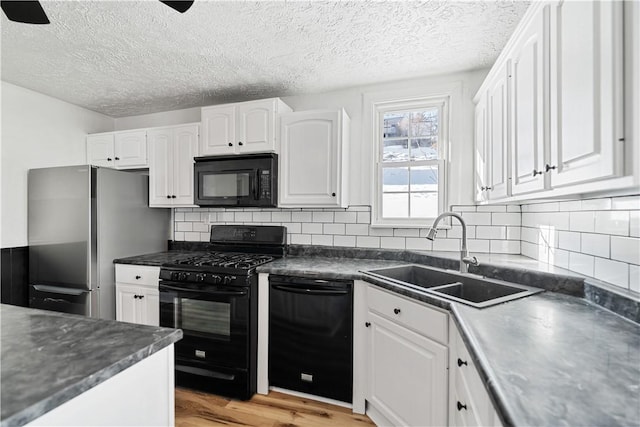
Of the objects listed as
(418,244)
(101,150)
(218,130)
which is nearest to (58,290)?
(101,150)

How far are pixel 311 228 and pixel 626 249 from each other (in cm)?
208

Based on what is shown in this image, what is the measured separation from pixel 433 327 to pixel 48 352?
1461mm

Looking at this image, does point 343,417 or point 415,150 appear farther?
point 415,150

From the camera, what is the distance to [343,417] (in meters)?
1.98

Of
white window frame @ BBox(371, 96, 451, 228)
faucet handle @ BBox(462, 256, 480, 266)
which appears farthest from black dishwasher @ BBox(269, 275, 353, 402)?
white window frame @ BBox(371, 96, 451, 228)

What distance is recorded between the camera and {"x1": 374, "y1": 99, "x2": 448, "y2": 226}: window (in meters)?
2.54

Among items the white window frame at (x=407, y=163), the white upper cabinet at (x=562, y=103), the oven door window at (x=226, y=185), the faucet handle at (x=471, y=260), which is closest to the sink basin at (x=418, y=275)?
the faucet handle at (x=471, y=260)

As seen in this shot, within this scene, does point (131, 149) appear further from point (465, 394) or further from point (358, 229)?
point (465, 394)

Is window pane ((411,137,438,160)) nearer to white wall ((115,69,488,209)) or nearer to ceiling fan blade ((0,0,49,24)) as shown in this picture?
white wall ((115,69,488,209))

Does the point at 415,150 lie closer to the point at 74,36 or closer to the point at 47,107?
the point at 74,36

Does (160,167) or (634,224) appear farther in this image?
(160,167)

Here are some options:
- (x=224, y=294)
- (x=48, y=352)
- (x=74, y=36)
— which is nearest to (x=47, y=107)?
(x=74, y=36)

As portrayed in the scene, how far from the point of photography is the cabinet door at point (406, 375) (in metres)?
1.47

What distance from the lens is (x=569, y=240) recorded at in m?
1.65
